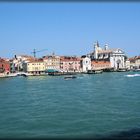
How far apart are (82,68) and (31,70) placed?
3905mm

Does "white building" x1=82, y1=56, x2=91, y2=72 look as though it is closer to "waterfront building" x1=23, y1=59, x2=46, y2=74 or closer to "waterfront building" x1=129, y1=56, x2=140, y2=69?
"waterfront building" x1=23, y1=59, x2=46, y2=74

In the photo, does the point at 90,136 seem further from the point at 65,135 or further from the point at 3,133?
the point at 3,133

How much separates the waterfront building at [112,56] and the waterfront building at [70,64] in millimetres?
3931

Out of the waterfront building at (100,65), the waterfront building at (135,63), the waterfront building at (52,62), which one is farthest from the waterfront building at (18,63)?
the waterfront building at (135,63)

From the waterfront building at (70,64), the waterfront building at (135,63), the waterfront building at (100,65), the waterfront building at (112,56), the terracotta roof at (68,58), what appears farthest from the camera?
the waterfront building at (135,63)

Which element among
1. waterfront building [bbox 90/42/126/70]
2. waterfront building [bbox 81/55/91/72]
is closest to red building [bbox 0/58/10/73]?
waterfront building [bbox 81/55/91/72]

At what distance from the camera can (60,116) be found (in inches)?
169

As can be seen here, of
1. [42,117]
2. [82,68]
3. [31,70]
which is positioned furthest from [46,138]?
[82,68]

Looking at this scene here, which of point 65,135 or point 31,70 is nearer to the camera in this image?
point 65,135

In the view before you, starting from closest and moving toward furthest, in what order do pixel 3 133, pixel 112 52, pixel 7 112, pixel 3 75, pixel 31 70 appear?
pixel 3 133
pixel 7 112
pixel 3 75
pixel 31 70
pixel 112 52

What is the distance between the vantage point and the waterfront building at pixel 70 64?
2484 cm

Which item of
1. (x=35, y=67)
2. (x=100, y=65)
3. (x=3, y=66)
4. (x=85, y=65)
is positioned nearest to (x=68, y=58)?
(x=85, y=65)

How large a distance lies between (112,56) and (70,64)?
533 cm

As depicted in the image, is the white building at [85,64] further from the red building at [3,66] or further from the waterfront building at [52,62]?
the red building at [3,66]
